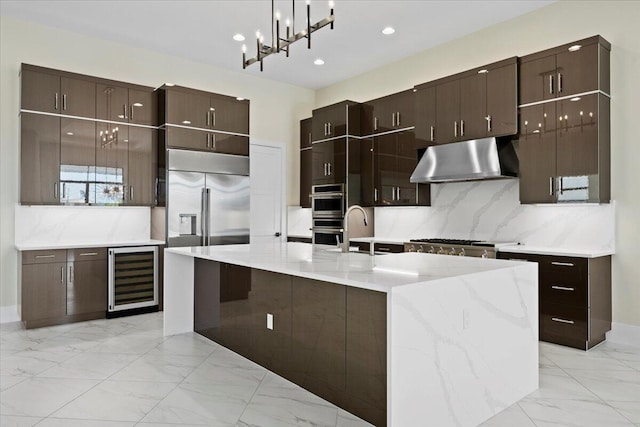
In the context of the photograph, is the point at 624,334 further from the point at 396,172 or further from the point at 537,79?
the point at 396,172

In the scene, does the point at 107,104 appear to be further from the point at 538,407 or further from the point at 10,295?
the point at 538,407

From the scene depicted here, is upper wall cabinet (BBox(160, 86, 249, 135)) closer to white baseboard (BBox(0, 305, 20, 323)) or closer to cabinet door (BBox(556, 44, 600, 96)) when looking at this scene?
white baseboard (BBox(0, 305, 20, 323))

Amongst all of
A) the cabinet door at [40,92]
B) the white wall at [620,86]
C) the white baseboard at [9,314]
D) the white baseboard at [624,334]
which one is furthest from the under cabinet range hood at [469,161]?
the white baseboard at [9,314]

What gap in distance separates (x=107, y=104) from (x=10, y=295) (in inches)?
97.0

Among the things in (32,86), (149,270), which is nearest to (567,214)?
(149,270)

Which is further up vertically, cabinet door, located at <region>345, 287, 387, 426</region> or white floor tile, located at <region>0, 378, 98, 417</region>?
cabinet door, located at <region>345, 287, 387, 426</region>

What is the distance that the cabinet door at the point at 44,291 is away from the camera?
178 inches

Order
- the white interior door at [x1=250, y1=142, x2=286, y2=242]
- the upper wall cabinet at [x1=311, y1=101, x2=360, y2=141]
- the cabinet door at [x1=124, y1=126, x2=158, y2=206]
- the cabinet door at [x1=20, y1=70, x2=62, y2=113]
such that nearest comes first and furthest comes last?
the cabinet door at [x1=20, y1=70, x2=62, y2=113], the cabinet door at [x1=124, y1=126, x2=158, y2=206], the upper wall cabinet at [x1=311, y1=101, x2=360, y2=141], the white interior door at [x1=250, y1=142, x2=286, y2=242]

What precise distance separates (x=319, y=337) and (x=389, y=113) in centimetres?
394

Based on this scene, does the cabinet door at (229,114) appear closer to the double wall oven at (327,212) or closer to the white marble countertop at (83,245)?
the double wall oven at (327,212)

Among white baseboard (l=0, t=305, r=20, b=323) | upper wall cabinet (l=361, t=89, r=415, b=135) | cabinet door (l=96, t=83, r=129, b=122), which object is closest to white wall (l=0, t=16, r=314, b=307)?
white baseboard (l=0, t=305, r=20, b=323)

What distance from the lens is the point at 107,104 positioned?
523cm

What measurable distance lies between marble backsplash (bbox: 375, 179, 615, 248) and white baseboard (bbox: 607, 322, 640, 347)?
2.49 ft

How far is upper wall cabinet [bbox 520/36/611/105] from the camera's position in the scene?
3914 mm
